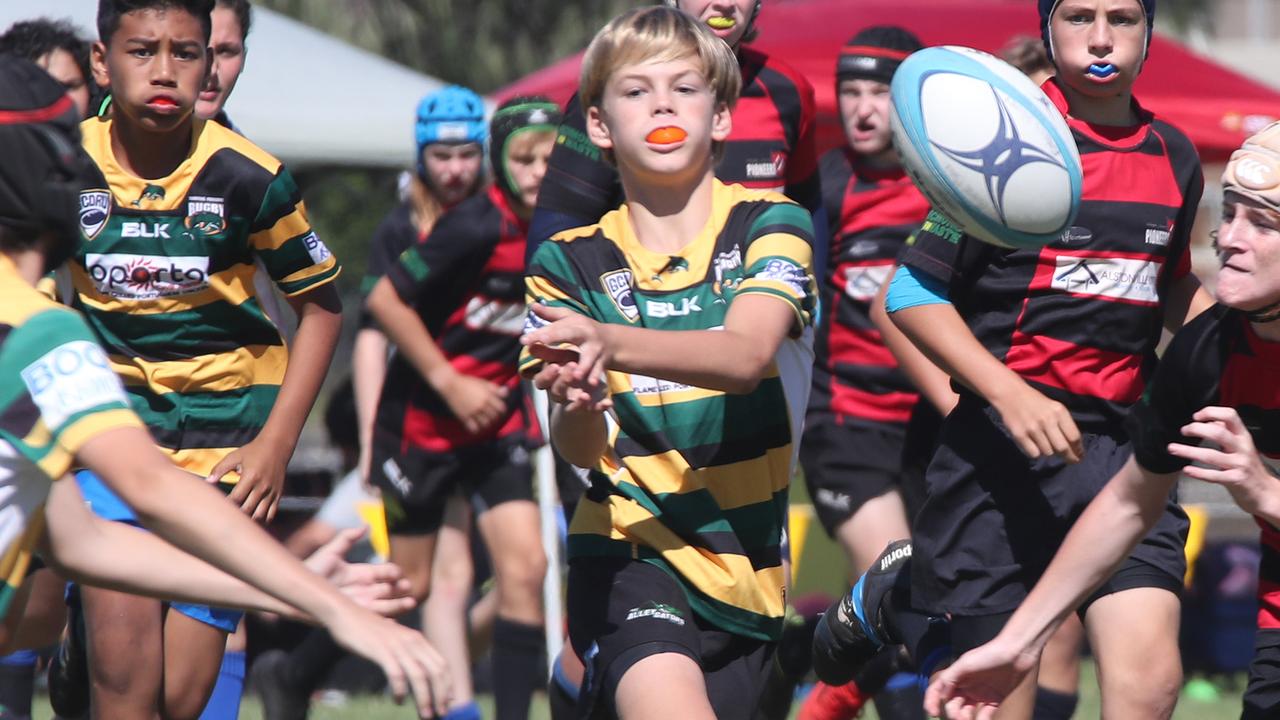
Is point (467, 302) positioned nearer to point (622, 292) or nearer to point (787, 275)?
point (622, 292)

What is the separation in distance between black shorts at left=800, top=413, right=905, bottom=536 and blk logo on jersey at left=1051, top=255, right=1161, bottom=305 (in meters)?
2.05

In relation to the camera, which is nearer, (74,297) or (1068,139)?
(1068,139)

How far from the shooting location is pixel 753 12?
5176 millimetres

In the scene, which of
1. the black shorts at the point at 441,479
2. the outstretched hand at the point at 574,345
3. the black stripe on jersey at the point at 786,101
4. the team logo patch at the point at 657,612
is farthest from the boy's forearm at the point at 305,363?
the black shorts at the point at 441,479

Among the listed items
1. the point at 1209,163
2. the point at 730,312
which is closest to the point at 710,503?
Answer: the point at 730,312

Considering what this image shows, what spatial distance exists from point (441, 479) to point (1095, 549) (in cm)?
369

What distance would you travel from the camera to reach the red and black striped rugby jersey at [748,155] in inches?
195

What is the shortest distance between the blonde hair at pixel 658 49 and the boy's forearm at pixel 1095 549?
4.37ft

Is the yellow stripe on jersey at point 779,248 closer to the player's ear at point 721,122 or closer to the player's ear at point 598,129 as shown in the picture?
the player's ear at point 721,122

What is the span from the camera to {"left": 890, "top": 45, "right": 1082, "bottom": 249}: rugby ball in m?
4.23

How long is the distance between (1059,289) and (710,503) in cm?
104

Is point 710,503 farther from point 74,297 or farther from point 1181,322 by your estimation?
point 74,297

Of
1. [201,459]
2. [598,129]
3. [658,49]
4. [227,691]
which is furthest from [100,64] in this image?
[227,691]

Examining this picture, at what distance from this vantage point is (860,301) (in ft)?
22.0
